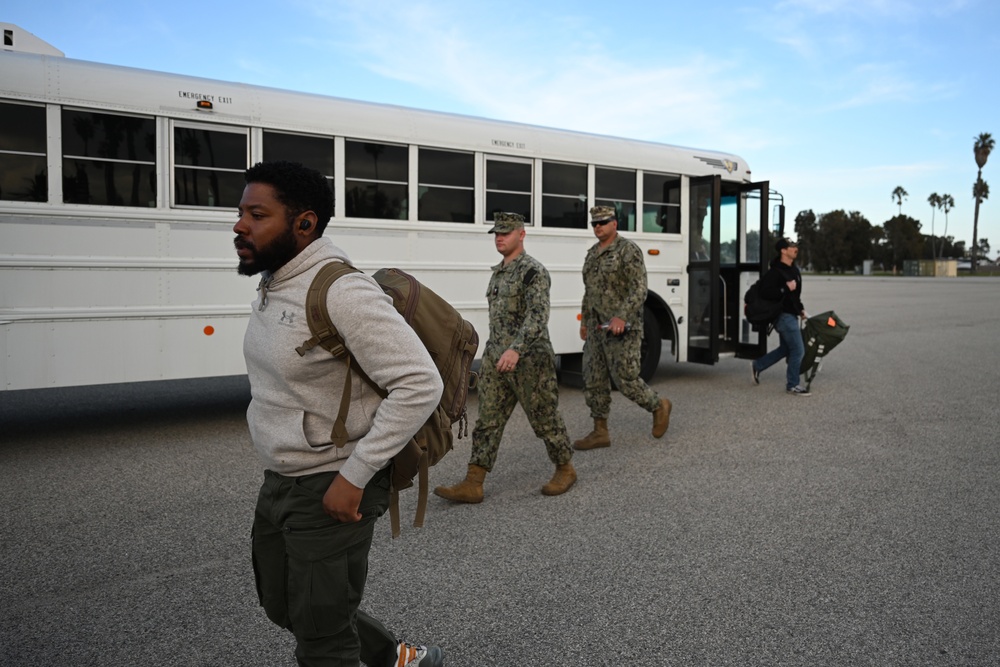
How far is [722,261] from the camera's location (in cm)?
1030

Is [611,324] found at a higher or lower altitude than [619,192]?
lower

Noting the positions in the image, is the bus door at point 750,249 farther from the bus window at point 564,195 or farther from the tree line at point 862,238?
the tree line at point 862,238

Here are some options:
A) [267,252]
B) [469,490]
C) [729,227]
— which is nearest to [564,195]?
[729,227]

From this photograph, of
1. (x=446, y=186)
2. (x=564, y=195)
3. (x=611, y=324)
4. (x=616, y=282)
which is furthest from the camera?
(x=564, y=195)

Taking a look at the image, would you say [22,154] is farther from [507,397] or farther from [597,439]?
[597,439]

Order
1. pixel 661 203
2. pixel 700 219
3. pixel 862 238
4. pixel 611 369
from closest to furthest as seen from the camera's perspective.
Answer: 1. pixel 611 369
2. pixel 661 203
3. pixel 700 219
4. pixel 862 238

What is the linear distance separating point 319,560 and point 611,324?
4.31 metres

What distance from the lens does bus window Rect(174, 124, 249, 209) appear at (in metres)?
6.57

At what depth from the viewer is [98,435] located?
6.89 metres

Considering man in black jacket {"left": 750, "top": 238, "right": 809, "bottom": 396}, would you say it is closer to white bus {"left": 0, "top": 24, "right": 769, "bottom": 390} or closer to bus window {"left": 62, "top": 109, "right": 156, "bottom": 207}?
white bus {"left": 0, "top": 24, "right": 769, "bottom": 390}

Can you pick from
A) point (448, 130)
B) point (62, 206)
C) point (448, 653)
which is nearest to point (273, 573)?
point (448, 653)

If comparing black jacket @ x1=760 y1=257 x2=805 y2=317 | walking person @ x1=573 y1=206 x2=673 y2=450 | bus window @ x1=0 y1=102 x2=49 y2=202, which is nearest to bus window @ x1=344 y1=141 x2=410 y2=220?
walking person @ x1=573 y1=206 x2=673 y2=450

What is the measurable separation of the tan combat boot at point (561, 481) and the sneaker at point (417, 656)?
250 cm

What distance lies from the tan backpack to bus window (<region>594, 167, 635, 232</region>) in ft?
22.9
